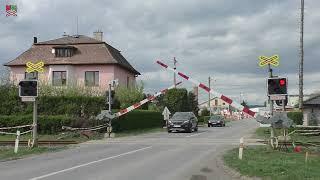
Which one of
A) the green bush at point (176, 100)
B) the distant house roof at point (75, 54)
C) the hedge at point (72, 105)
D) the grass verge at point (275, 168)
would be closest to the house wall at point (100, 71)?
the distant house roof at point (75, 54)

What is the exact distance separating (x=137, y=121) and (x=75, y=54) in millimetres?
18968

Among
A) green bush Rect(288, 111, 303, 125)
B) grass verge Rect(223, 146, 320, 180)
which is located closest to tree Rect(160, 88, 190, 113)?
green bush Rect(288, 111, 303, 125)

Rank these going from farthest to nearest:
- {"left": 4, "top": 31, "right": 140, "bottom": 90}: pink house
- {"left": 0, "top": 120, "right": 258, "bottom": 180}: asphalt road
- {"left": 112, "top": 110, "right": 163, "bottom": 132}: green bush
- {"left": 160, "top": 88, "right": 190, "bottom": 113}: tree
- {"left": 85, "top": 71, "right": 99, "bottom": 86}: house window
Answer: {"left": 160, "top": 88, "right": 190, "bottom": 113}: tree, {"left": 85, "top": 71, "right": 99, "bottom": 86}: house window, {"left": 4, "top": 31, "right": 140, "bottom": 90}: pink house, {"left": 112, "top": 110, "right": 163, "bottom": 132}: green bush, {"left": 0, "top": 120, "right": 258, "bottom": 180}: asphalt road

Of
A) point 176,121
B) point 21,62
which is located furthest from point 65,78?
point 176,121

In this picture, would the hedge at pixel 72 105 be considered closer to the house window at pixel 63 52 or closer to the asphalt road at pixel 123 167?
the asphalt road at pixel 123 167

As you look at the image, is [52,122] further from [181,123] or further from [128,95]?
[128,95]

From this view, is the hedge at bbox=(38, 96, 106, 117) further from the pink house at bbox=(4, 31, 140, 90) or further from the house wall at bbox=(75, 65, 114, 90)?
the house wall at bbox=(75, 65, 114, 90)

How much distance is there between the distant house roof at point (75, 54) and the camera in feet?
204

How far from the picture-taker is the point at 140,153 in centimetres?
2186

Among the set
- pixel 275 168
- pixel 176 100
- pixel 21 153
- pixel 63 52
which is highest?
pixel 63 52

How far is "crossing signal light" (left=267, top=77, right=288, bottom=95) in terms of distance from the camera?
20.1 metres

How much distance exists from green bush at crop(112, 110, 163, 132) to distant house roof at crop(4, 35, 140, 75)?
10.0m

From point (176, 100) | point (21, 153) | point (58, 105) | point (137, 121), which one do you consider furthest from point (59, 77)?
point (21, 153)

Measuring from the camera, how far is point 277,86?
797 inches
